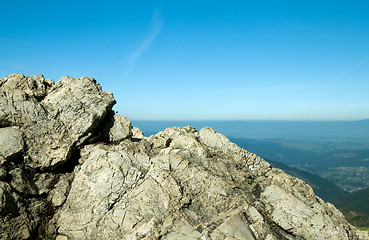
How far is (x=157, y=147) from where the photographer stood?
742 inches

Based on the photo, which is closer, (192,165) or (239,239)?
(239,239)

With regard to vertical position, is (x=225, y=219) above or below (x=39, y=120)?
below

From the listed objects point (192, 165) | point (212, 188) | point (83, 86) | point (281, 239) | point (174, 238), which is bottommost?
point (281, 239)

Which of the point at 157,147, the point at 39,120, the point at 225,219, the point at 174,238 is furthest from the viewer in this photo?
the point at 157,147

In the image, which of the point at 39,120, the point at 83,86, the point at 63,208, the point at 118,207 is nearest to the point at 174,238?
the point at 118,207

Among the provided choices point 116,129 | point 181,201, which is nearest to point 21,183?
point 116,129

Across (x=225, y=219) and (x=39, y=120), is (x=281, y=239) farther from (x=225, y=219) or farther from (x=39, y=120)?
(x=39, y=120)

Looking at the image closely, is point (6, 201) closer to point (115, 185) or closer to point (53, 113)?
point (115, 185)

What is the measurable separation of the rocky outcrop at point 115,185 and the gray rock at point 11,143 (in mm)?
52

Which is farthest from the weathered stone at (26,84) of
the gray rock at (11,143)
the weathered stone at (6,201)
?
the weathered stone at (6,201)

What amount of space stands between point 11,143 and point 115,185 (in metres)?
7.27

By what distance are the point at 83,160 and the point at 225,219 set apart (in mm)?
10839

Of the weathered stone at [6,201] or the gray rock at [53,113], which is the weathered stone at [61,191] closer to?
the gray rock at [53,113]

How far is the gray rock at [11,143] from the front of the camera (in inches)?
568
